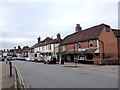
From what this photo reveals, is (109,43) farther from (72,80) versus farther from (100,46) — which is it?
(72,80)

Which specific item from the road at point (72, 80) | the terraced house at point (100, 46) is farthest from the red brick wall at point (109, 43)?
the road at point (72, 80)

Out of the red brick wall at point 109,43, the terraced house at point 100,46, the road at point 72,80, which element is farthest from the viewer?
the red brick wall at point 109,43

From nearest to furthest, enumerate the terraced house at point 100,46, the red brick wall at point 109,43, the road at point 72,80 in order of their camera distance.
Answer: the road at point 72,80 → the terraced house at point 100,46 → the red brick wall at point 109,43

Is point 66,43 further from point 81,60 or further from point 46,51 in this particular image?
point 46,51

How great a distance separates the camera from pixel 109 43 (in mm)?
46000

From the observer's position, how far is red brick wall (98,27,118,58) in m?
45.0

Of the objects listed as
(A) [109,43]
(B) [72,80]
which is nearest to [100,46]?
(A) [109,43]

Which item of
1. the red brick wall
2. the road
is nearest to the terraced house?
the red brick wall

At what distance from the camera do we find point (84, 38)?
5000cm

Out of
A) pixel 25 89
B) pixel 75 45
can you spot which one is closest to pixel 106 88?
pixel 25 89

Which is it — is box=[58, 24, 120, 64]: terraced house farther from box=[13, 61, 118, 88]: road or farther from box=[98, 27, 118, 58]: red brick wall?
box=[13, 61, 118, 88]: road

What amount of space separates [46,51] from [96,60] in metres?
37.6

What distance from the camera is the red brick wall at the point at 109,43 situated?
45.0m

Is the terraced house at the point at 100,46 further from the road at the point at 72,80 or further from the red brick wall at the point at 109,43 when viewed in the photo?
the road at the point at 72,80
